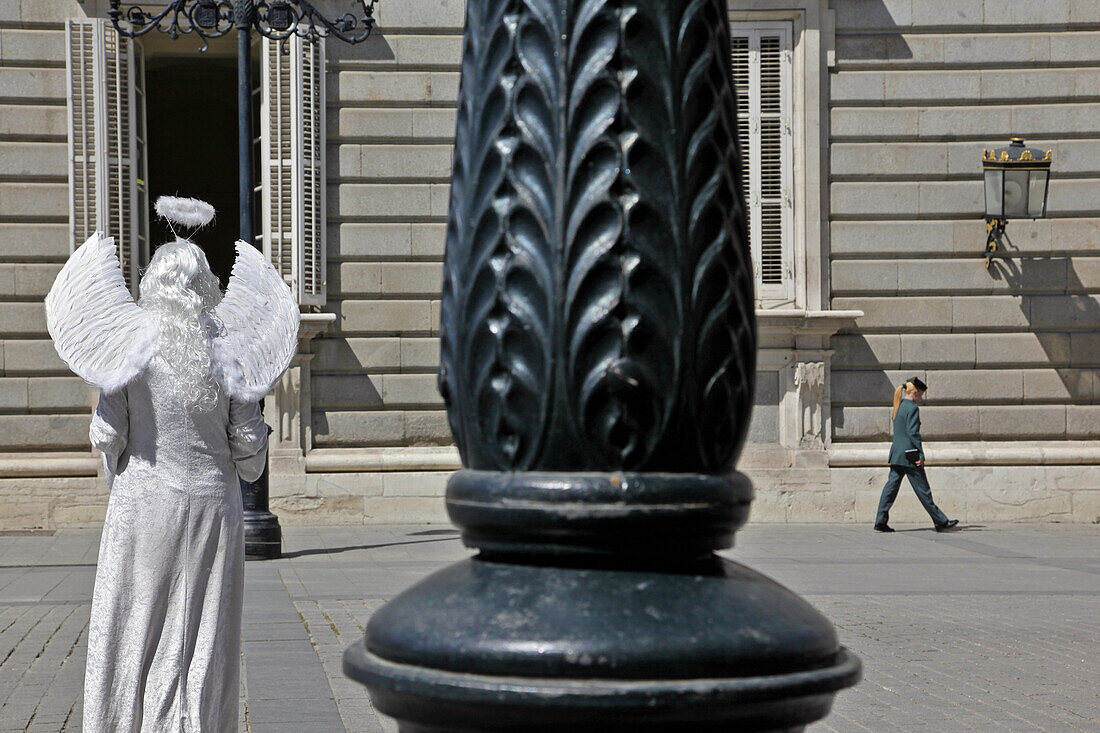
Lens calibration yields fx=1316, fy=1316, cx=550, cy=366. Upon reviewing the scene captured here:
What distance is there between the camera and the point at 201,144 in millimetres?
24391

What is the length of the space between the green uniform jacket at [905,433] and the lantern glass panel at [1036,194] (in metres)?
2.50

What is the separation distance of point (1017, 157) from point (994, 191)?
55 centimetres

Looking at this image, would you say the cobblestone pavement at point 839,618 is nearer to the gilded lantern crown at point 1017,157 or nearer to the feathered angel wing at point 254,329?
the feathered angel wing at point 254,329

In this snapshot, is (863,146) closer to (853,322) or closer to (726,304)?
(853,322)

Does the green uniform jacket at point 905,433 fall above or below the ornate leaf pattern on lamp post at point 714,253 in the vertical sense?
below

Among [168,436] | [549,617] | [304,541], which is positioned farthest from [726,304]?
[304,541]

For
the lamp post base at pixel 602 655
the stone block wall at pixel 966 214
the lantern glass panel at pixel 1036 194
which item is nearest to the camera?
the lamp post base at pixel 602 655

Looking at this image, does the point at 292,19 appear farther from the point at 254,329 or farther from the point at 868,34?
the point at 254,329

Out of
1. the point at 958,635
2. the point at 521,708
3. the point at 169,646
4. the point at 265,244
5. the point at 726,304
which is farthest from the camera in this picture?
the point at 265,244

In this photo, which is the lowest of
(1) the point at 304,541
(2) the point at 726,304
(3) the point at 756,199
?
(1) the point at 304,541

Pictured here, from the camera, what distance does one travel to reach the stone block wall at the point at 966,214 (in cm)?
1437

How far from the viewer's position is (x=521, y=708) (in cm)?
132

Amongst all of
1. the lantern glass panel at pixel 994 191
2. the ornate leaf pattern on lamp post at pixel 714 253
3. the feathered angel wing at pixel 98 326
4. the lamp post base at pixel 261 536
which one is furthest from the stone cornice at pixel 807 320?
the ornate leaf pattern on lamp post at pixel 714 253

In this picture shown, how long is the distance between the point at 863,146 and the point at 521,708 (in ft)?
45.4
